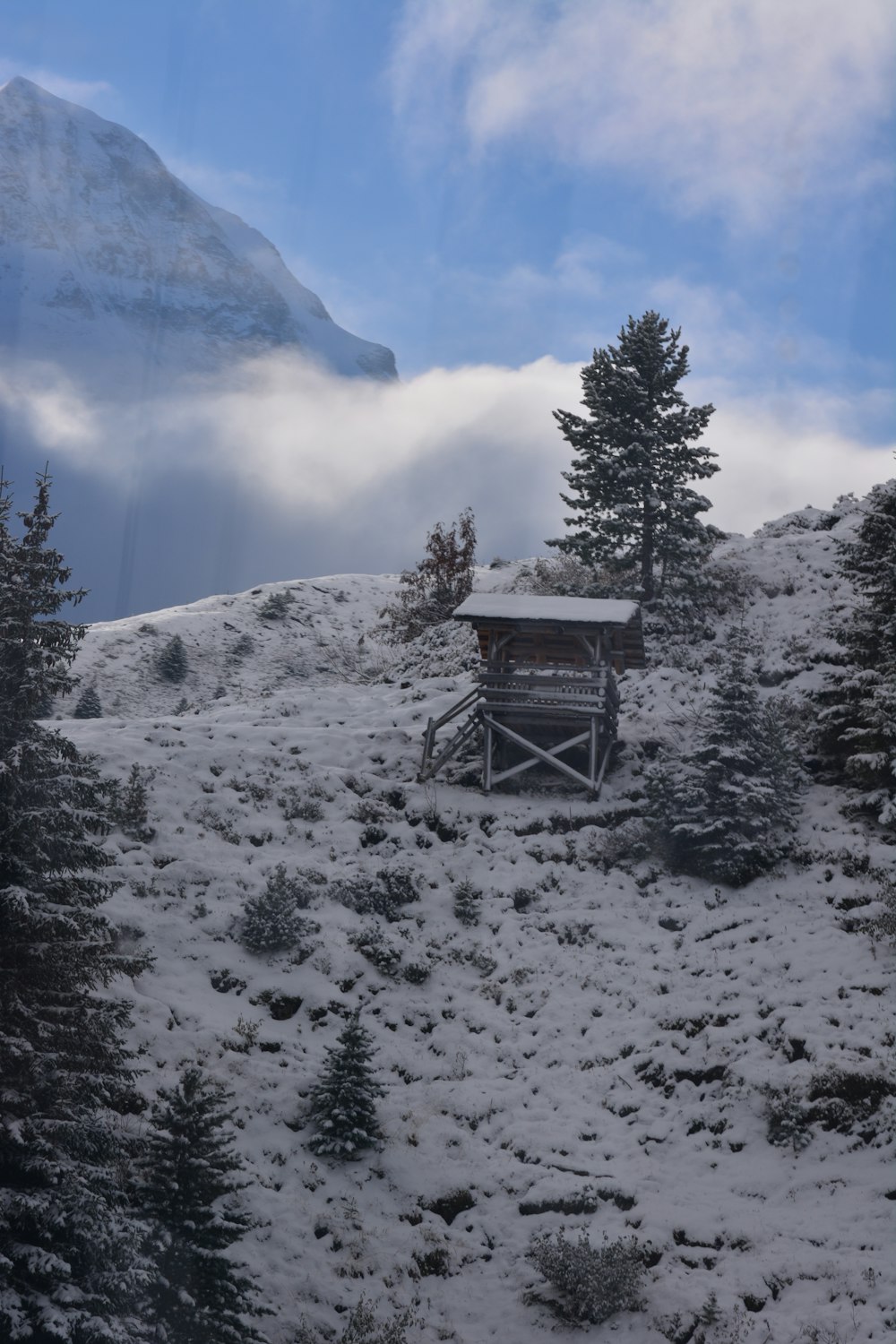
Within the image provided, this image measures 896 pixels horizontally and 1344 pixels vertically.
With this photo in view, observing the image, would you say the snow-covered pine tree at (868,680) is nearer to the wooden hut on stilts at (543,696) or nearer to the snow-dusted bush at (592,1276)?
the wooden hut on stilts at (543,696)

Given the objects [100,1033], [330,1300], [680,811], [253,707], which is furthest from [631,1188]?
[253,707]

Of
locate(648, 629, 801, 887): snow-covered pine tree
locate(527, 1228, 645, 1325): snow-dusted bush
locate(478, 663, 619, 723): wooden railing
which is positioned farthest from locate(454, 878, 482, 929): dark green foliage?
locate(527, 1228, 645, 1325): snow-dusted bush

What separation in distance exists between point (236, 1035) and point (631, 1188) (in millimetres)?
6298

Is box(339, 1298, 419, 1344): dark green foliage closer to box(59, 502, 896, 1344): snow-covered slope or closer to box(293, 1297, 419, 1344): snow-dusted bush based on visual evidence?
box(293, 1297, 419, 1344): snow-dusted bush

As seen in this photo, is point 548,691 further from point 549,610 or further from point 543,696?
point 549,610

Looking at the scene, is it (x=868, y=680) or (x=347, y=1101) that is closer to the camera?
(x=347, y=1101)

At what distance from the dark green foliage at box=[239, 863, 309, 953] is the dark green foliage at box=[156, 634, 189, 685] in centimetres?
3703

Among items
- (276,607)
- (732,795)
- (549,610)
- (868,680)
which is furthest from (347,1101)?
(276,607)

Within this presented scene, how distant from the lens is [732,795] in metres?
21.3

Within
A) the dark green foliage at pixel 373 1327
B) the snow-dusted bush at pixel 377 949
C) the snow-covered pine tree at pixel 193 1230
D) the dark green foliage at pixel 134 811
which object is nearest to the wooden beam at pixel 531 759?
the snow-dusted bush at pixel 377 949

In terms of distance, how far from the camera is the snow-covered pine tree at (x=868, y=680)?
19.8 metres

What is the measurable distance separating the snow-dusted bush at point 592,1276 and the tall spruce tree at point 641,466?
2530 cm

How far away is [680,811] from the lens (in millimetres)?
21562

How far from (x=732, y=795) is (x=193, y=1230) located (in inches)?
562
